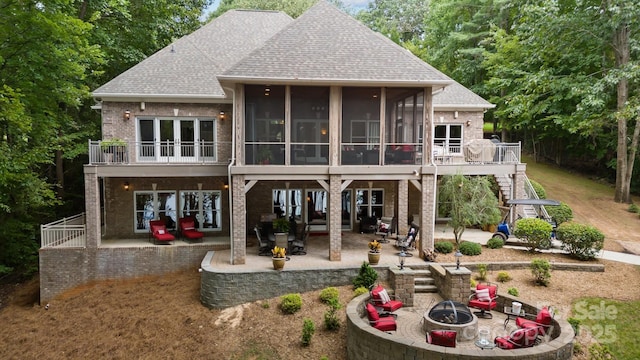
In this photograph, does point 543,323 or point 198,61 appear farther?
point 198,61

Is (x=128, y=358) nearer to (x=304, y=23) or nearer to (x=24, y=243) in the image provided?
(x=24, y=243)

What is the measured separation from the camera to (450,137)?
20.0 metres

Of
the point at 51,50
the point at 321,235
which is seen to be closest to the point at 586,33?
the point at 321,235

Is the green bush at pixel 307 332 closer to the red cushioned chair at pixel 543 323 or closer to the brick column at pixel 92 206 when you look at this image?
the red cushioned chair at pixel 543 323

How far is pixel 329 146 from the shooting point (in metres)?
13.5

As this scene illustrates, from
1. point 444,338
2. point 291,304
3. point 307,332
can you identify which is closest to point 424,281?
point 444,338

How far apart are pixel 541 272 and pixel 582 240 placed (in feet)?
9.30

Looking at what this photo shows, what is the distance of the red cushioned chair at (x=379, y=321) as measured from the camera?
9.38 meters

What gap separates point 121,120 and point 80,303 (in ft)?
24.6

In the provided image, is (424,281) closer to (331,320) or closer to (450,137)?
(331,320)

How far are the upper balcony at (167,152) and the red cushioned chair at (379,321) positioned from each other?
9.36m

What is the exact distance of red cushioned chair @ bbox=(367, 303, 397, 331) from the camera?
30.8 ft

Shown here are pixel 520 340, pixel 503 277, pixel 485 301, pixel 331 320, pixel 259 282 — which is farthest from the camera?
pixel 503 277

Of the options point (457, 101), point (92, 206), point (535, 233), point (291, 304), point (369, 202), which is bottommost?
point (291, 304)
